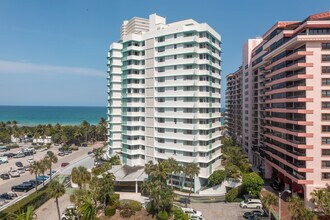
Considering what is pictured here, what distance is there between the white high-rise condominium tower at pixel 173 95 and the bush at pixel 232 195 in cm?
789

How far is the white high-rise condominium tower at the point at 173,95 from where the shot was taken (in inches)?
2571

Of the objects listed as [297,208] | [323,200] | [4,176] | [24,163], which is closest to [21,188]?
[4,176]

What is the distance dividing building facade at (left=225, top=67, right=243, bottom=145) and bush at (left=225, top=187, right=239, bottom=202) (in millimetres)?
53188

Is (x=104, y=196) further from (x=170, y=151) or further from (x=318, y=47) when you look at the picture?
(x=318, y=47)

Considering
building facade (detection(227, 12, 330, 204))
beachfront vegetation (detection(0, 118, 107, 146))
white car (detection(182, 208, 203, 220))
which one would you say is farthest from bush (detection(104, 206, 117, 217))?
beachfront vegetation (detection(0, 118, 107, 146))

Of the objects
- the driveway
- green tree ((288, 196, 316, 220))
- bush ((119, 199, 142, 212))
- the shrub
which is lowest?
the driveway

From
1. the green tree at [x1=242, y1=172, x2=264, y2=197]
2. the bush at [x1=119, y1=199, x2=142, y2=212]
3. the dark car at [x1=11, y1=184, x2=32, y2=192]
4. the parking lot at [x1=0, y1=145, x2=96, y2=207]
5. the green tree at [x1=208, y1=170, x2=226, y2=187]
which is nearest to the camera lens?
the bush at [x1=119, y1=199, x2=142, y2=212]

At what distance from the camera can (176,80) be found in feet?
224

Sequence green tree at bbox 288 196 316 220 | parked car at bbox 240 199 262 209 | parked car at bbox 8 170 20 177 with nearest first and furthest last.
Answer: green tree at bbox 288 196 316 220
parked car at bbox 240 199 262 209
parked car at bbox 8 170 20 177

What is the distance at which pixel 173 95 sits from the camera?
68.6 meters

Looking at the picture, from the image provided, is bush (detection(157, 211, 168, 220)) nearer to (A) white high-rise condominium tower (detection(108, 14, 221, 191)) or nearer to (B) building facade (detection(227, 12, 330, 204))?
(A) white high-rise condominium tower (detection(108, 14, 221, 191))

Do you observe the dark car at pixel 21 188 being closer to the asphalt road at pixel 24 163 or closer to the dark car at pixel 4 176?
the asphalt road at pixel 24 163

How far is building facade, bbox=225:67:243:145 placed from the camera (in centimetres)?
11284

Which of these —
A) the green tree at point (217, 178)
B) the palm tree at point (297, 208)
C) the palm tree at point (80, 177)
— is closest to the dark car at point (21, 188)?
the palm tree at point (80, 177)
